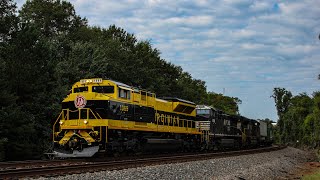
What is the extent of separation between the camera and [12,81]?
23469mm

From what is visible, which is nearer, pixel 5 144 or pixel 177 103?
pixel 5 144

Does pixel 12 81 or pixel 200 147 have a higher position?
pixel 12 81

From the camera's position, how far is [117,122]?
1895cm

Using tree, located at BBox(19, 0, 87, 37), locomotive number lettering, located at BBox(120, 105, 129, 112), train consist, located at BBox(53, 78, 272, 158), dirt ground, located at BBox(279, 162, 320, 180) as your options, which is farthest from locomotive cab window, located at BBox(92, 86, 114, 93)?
tree, located at BBox(19, 0, 87, 37)

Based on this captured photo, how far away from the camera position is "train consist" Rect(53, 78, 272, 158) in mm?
18031

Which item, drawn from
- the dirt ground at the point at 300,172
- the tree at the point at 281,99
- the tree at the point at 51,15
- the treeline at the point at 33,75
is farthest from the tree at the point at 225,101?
the dirt ground at the point at 300,172

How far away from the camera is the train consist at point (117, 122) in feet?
59.2

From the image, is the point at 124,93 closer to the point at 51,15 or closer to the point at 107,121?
the point at 107,121

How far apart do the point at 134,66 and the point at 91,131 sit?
27.8 m

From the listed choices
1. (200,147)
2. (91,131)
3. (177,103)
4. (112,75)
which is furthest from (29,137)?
(112,75)

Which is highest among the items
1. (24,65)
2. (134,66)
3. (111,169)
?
(134,66)

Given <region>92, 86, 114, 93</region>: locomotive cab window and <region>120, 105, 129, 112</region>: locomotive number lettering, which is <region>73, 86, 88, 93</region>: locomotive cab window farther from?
<region>120, 105, 129, 112</region>: locomotive number lettering

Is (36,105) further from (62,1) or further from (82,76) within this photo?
(62,1)

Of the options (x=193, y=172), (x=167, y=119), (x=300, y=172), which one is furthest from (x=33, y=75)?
(x=300, y=172)
